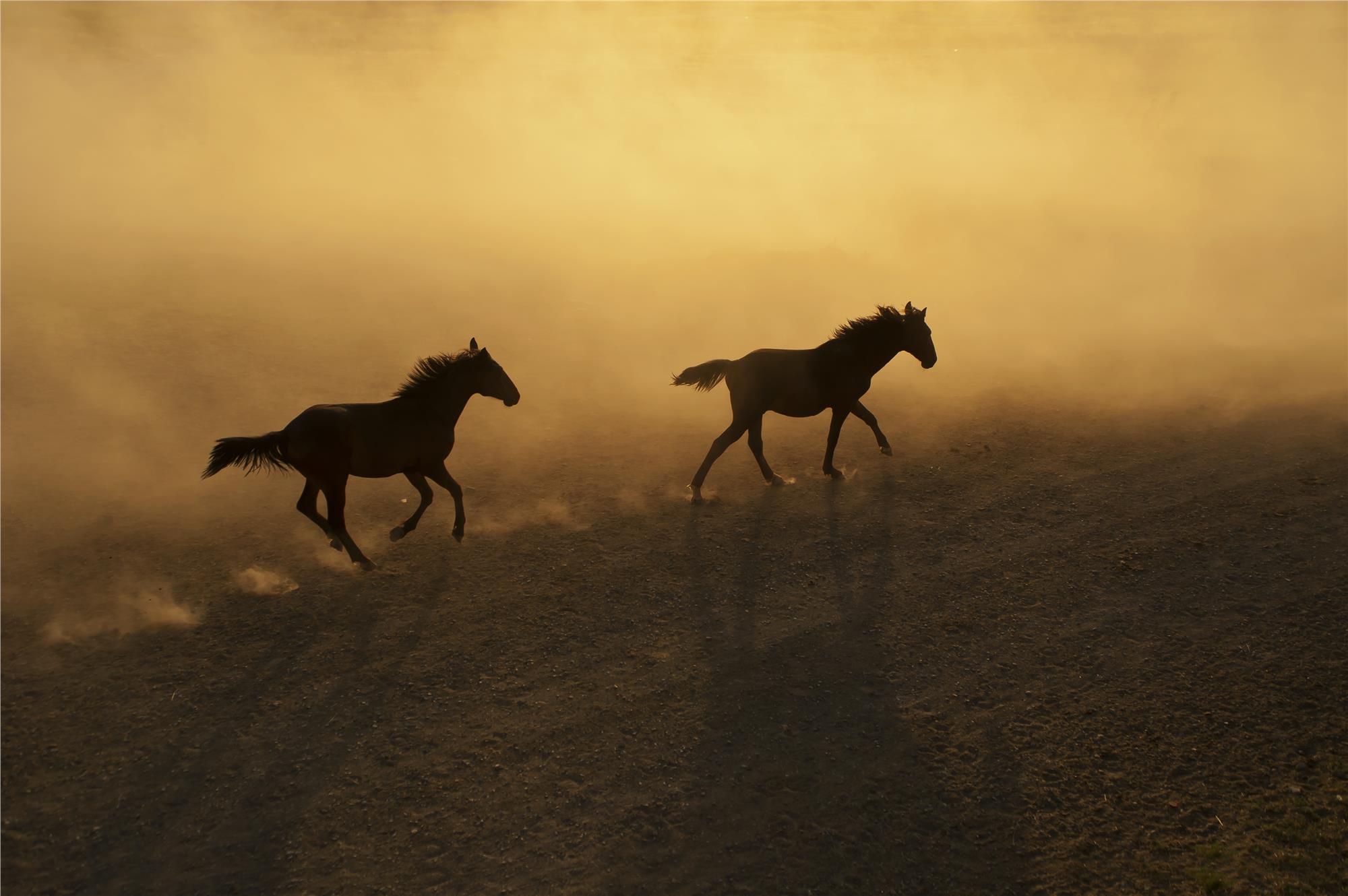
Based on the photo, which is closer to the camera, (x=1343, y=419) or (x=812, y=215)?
(x=1343, y=419)

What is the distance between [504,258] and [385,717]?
1859 cm

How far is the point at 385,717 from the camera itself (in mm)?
7051

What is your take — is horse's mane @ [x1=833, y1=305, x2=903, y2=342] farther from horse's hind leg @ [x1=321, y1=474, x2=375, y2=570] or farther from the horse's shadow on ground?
horse's hind leg @ [x1=321, y1=474, x2=375, y2=570]

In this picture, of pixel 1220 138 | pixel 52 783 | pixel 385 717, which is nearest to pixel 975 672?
pixel 385 717

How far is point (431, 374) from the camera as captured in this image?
384 inches

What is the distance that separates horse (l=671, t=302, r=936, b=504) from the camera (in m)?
11.1

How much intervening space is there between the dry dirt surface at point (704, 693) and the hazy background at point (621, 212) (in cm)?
229

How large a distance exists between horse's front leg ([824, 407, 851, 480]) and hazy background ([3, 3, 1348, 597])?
2.01 m

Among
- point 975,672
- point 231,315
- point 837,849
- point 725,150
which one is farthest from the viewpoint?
point 725,150

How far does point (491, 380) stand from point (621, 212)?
72.3 ft

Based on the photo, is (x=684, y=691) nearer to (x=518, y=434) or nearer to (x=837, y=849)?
(x=837, y=849)

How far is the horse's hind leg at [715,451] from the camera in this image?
11.0 metres

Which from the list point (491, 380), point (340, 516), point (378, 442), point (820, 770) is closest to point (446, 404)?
point (491, 380)

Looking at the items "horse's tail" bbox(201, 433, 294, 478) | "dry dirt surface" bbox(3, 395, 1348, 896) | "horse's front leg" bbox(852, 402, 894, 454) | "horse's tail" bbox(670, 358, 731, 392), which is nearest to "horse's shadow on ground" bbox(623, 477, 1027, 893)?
"dry dirt surface" bbox(3, 395, 1348, 896)
